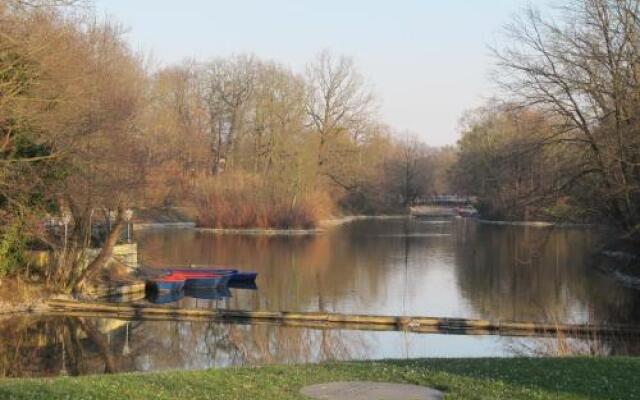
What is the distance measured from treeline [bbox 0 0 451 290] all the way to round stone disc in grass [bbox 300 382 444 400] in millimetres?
7994

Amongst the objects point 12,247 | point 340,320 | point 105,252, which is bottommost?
point 340,320

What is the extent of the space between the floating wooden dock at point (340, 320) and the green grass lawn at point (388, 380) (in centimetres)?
934

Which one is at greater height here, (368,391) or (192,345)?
(368,391)

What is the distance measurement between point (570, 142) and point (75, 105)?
15503 millimetres

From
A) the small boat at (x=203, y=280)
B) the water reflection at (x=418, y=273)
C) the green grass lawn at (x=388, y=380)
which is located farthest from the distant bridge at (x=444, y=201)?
the green grass lawn at (x=388, y=380)

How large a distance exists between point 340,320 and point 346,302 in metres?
4.78

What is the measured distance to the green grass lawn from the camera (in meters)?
7.93

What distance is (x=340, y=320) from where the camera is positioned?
21.3 meters

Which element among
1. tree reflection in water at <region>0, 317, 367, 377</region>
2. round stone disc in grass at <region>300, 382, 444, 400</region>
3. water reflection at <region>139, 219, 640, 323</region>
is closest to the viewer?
round stone disc in grass at <region>300, 382, 444, 400</region>

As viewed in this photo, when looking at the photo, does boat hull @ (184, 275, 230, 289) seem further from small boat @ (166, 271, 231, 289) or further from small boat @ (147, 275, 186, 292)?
small boat @ (147, 275, 186, 292)

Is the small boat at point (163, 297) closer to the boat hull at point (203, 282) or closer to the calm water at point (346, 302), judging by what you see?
the calm water at point (346, 302)

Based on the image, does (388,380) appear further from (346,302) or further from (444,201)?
(444,201)

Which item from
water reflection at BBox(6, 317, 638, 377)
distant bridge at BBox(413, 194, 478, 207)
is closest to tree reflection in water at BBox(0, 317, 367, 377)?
water reflection at BBox(6, 317, 638, 377)

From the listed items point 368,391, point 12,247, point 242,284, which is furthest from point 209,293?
point 368,391
